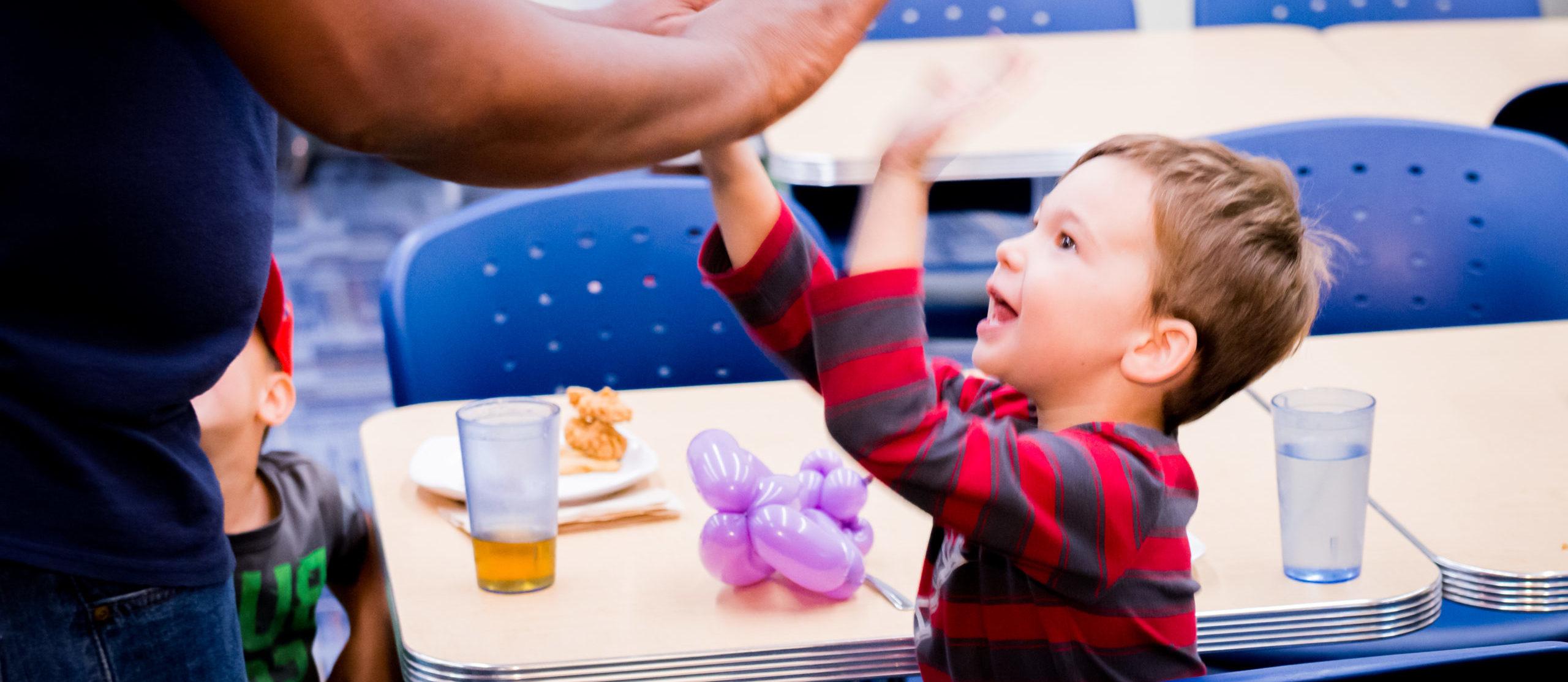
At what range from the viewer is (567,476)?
138 centimetres

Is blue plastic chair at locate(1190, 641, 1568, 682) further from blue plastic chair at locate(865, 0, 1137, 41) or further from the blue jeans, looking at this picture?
blue plastic chair at locate(865, 0, 1137, 41)

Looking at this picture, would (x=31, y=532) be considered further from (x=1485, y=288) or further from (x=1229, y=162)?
(x=1485, y=288)

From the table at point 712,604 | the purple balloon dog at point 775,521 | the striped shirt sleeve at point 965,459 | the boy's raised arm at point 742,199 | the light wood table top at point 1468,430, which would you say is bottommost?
the light wood table top at point 1468,430

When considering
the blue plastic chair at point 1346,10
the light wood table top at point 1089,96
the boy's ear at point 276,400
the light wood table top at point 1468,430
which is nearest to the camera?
the light wood table top at point 1468,430

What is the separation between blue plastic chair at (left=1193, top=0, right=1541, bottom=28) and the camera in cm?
372

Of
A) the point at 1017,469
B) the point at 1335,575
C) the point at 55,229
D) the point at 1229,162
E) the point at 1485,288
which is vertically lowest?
the point at 1485,288

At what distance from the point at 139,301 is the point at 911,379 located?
0.46 meters

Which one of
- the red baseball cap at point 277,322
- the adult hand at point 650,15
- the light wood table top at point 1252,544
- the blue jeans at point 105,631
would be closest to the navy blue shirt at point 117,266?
the blue jeans at point 105,631

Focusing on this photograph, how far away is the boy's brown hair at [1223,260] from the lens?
1108 mm

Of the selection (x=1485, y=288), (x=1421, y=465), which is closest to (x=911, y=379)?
(x=1421, y=465)

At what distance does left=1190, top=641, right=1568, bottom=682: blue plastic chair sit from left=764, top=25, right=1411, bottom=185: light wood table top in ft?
5.05

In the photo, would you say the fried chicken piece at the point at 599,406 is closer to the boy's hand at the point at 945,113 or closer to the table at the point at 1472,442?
the boy's hand at the point at 945,113

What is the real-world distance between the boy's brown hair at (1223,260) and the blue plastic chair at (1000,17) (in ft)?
7.94

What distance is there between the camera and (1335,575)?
1.20 meters
